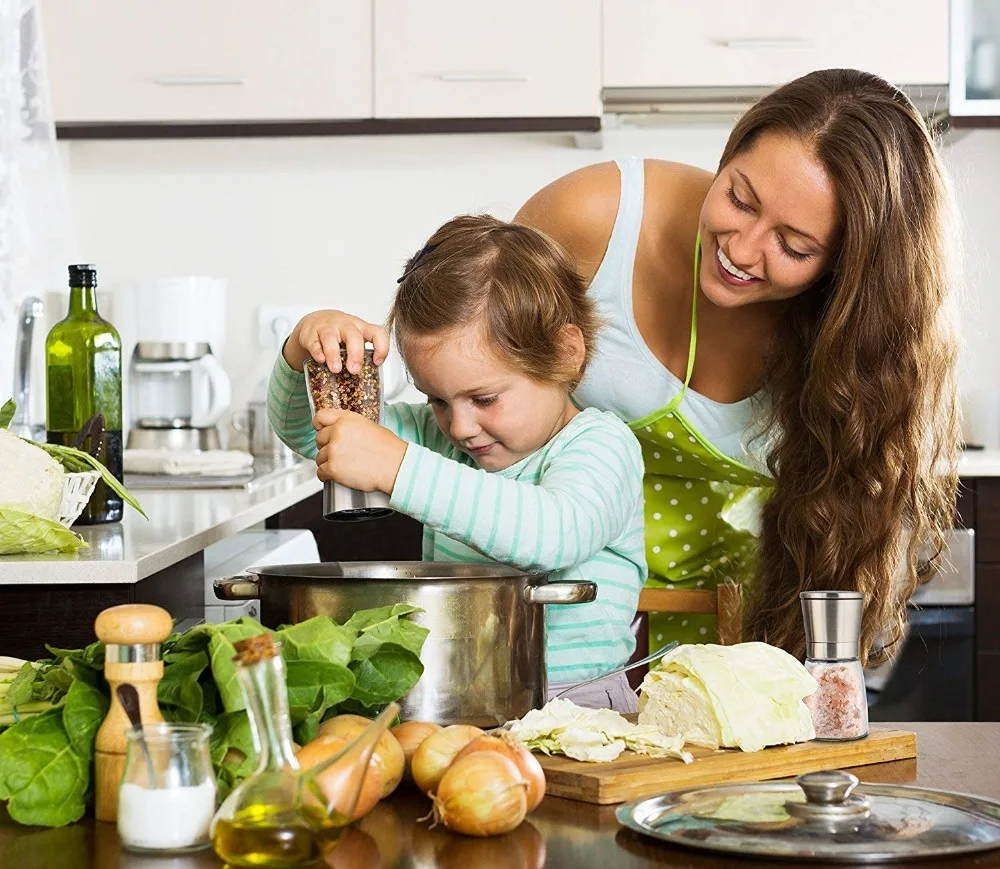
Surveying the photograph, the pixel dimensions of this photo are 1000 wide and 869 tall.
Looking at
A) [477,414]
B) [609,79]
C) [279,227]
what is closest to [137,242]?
[279,227]

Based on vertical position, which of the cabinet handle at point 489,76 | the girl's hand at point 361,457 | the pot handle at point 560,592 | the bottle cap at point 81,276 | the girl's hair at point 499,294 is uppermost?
the cabinet handle at point 489,76

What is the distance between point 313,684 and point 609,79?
255cm

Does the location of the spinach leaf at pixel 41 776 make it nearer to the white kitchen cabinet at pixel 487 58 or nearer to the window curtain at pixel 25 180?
the window curtain at pixel 25 180

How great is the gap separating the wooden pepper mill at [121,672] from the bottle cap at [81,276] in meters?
1.18

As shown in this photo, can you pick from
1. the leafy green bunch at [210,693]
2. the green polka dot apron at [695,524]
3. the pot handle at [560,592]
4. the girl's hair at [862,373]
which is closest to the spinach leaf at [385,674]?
the leafy green bunch at [210,693]

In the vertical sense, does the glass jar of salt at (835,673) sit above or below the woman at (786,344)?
below

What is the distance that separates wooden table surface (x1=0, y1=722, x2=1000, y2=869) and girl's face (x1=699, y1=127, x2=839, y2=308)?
0.78m

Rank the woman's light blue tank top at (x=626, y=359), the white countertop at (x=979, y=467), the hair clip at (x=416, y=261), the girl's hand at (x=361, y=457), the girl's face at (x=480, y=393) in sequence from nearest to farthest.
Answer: the girl's hand at (x=361, y=457) → the girl's face at (x=480, y=393) → the hair clip at (x=416, y=261) → the woman's light blue tank top at (x=626, y=359) → the white countertop at (x=979, y=467)

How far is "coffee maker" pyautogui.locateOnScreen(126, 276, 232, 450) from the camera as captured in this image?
3137 mm

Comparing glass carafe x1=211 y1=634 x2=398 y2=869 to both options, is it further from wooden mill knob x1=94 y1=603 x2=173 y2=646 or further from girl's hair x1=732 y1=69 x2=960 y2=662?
girl's hair x1=732 y1=69 x2=960 y2=662

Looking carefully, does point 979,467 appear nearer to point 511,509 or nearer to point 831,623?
point 511,509

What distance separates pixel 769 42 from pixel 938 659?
139cm

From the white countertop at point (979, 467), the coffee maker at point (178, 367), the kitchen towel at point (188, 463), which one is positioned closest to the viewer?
the kitchen towel at point (188, 463)

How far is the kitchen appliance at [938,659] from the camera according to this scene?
3.09 m
